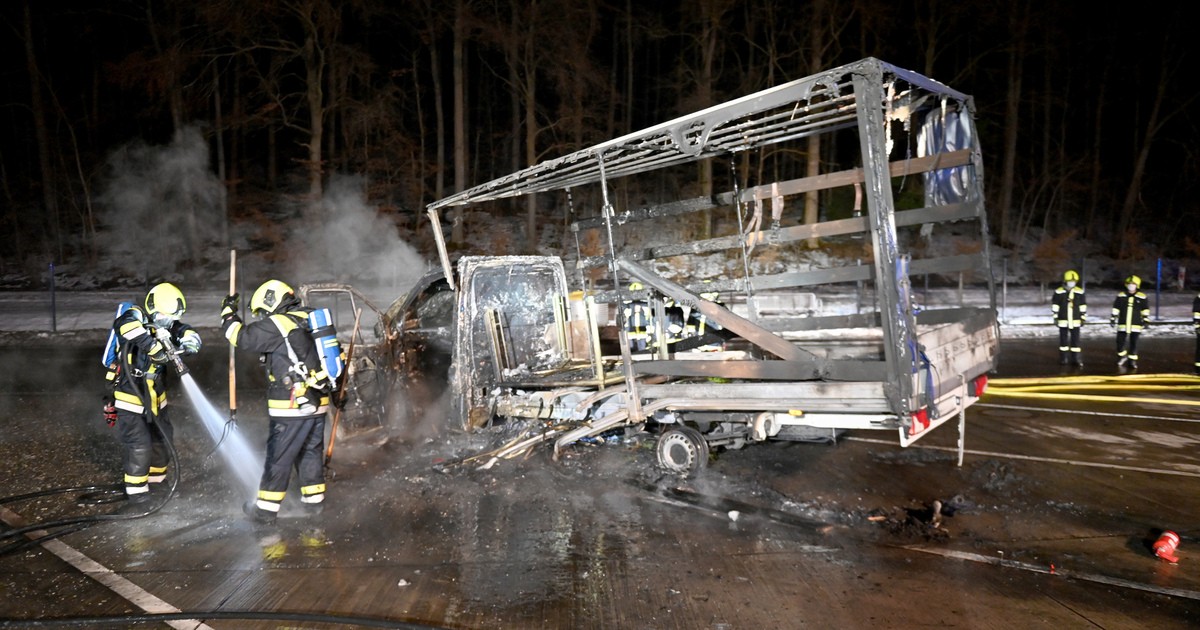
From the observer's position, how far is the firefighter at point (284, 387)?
Answer: 16.4 ft

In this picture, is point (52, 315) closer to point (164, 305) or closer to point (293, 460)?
point (164, 305)

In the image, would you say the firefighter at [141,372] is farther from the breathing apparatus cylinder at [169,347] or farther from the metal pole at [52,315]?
the metal pole at [52,315]

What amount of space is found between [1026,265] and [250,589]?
2660cm

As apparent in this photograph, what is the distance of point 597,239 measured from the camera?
69.2ft

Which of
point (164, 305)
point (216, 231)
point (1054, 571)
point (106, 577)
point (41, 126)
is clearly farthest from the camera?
point (216, 231)

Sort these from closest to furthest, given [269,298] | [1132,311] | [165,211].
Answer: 1. [269,298]
2. [1132,311]
3. [165,211]

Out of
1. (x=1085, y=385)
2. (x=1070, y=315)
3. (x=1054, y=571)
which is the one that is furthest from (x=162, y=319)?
(x=1070, y=315)

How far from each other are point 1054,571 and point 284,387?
5.15 metres

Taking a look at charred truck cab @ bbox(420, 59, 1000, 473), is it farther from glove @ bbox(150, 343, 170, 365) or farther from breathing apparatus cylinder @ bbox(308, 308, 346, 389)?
glove @ bbox(150, 343, 170, 365)

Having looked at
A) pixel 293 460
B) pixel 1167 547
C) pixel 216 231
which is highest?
pixel 216 231

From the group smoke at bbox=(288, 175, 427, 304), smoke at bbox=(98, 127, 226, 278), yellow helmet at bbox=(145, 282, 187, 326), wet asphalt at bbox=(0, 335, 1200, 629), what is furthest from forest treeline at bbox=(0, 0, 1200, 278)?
wet asphalt at bbox=(0, 335, 1200, 629)

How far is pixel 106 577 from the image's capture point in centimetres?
416

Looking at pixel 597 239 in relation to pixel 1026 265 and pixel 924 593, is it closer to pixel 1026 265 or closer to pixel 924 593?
pixel 1026 265

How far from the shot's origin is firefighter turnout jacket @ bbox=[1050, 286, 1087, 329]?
1118 centimetres
